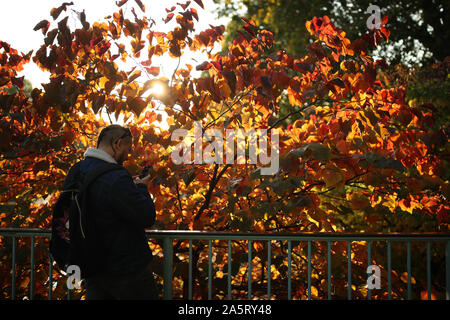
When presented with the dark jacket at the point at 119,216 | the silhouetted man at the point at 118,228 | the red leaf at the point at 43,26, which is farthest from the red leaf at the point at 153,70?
the dark jacket at the point at 119,216

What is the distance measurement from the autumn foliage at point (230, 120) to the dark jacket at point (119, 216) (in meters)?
0.84

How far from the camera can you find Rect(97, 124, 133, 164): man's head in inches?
93.4

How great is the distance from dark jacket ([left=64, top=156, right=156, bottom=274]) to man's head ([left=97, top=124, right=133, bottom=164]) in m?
0.14

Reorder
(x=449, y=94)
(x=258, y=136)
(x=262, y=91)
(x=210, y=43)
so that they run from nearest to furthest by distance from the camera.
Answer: (x=262, y=91) → (x=258, y=136) → (x=210, y=43) → (x=449, y=94)

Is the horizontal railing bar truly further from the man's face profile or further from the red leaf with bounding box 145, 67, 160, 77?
the red leaf with bounding box 145, 67, 160, 77

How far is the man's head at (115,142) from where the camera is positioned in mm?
2371

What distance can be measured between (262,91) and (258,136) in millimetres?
501

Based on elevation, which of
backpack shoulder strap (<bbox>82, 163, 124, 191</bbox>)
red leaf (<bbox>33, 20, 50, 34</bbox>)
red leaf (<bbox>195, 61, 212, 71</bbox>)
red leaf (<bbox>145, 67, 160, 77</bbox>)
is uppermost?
red leaf (<bbox>33, 20, 50, 34</bbox>)

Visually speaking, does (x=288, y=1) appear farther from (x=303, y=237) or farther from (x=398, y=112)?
(x=303, y=237)

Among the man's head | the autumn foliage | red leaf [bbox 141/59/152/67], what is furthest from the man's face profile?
red leaf [bbox 141/59/152/67]

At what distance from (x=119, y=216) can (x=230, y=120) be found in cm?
126

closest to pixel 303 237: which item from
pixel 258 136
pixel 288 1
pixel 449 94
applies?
pixel 258 136

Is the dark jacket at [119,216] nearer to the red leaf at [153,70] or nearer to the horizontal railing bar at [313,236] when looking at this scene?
the horizontal railing bar at [313,236]

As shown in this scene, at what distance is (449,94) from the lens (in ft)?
23.2
